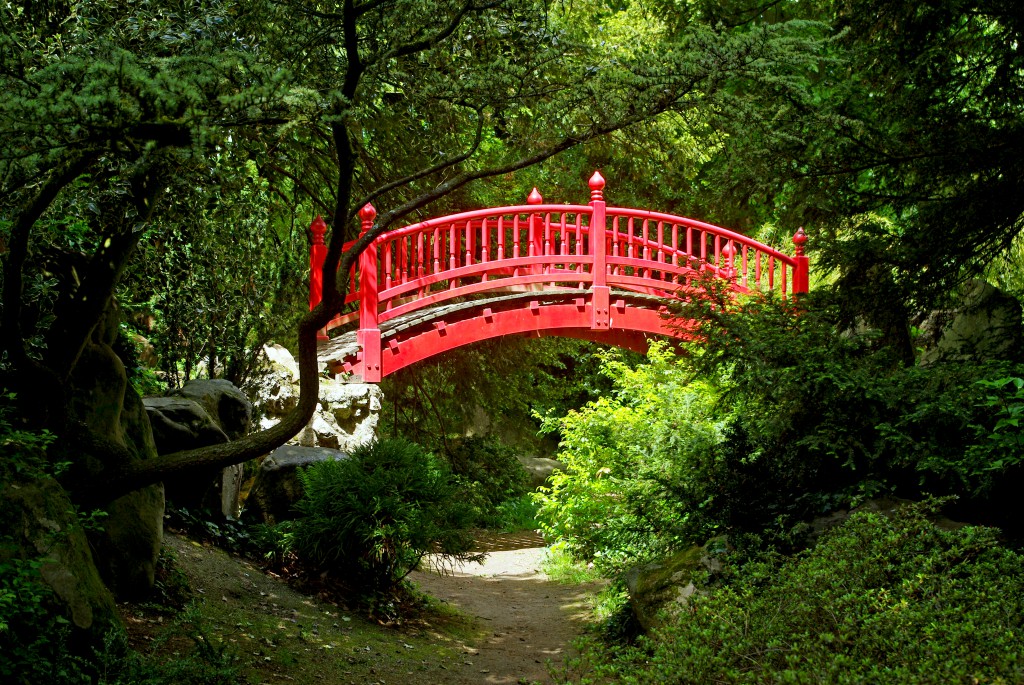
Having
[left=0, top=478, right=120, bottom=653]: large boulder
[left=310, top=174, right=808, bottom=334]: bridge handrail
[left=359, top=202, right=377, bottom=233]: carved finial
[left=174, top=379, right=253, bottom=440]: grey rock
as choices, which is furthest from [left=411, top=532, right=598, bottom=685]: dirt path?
[left=359, top=202, right=377, bottom=233]: carved finial

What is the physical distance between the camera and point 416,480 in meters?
7.55

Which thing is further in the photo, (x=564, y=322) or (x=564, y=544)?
(x=564, y=322)

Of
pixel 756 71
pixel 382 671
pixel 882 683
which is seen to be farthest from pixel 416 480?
pixel 882 683

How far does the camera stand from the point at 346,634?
Result: 6676mm

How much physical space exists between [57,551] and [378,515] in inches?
114

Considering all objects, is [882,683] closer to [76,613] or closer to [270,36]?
[76,613]

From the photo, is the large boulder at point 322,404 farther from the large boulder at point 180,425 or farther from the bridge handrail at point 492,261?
the large boulder at point 180,425

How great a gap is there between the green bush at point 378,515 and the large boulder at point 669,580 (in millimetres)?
1594

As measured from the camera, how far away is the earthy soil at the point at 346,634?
571cm

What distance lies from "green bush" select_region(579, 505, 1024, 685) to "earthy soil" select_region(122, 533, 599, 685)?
122 cm

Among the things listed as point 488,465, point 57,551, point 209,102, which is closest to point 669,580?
point 57,551

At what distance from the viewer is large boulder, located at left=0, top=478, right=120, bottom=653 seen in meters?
4.51

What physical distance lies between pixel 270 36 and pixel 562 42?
199 centimetres

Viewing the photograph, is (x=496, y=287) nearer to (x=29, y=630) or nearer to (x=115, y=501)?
(x=115, y=501)
